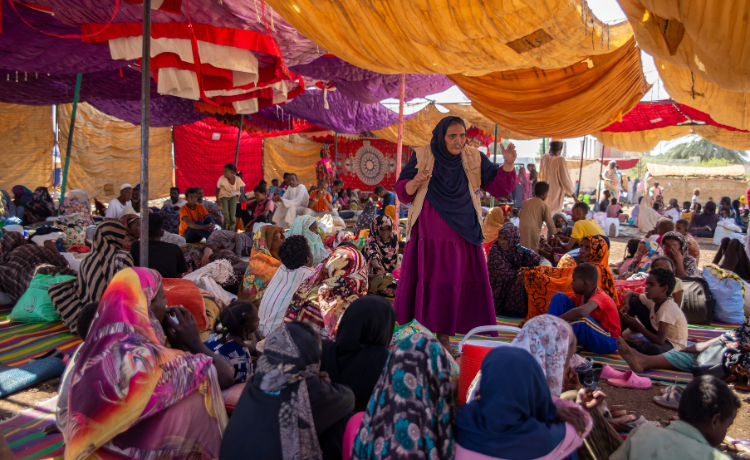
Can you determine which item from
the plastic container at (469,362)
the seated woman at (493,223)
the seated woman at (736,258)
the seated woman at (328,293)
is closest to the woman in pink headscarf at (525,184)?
the seated woman at (736,258)

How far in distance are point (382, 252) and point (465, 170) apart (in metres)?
2.14

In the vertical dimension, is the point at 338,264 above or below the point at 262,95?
below

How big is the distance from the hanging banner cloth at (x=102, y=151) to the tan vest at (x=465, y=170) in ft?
37.4

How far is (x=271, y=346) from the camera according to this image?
1.66 m

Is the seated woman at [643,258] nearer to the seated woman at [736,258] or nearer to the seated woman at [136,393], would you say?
the seated woman at [736,258]

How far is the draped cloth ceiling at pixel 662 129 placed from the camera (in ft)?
31.2

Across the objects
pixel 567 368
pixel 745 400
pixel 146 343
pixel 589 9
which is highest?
pixel 589 9

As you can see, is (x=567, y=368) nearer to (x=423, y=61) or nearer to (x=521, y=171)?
(x=423, y=61)

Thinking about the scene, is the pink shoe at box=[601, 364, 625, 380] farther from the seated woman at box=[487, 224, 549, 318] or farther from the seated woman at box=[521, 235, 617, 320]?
the seated woman at box=[487, 224, 549, 318]

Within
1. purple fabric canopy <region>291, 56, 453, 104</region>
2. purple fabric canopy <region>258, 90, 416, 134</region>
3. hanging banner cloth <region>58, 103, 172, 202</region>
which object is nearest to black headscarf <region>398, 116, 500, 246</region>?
purple fabric canopy <region>291, 56, 453, 104</region>

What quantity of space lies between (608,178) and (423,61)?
18.2m

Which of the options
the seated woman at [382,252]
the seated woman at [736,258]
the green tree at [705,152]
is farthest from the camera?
the green tree at [705,152]

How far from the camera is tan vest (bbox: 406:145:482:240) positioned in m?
3.36

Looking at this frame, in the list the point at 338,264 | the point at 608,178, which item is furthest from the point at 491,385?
the point at 608,178
